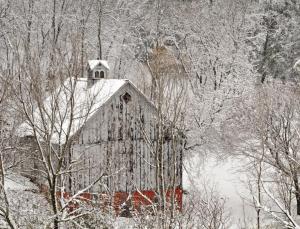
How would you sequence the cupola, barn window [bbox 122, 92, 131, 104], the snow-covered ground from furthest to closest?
1. the snow-covered ground
2. the cupola
3. barn window [bbox 122, 92, 131, 104]

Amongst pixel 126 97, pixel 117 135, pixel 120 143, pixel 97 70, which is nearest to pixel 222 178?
pixel 120 143

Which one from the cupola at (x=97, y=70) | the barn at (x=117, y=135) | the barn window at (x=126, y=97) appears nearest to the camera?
the barn at (x=117, y=135)

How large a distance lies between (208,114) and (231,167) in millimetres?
4137

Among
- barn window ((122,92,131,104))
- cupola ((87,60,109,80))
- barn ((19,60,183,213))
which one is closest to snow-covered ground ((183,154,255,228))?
barn ((19,60,183,213))

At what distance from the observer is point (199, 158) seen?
34.5m

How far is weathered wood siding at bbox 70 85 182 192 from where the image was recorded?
78.0ft

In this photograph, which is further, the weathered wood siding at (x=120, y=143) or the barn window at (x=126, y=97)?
the barn window at (x=126, y=97)

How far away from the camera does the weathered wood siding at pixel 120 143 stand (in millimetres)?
23781


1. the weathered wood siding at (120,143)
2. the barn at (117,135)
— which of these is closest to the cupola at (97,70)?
the barn at (117,135)

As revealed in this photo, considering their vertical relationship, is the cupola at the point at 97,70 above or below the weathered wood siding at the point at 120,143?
above

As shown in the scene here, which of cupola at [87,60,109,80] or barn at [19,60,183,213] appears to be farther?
cupola at [87,60,109,80]

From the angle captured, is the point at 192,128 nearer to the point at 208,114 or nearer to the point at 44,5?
the point at 208,114

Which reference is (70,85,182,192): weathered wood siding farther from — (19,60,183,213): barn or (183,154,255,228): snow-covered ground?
(183,154,255,228): snow-covered ground

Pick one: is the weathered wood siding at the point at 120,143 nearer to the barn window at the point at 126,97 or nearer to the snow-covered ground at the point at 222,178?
the barn window at the point at 126,97
